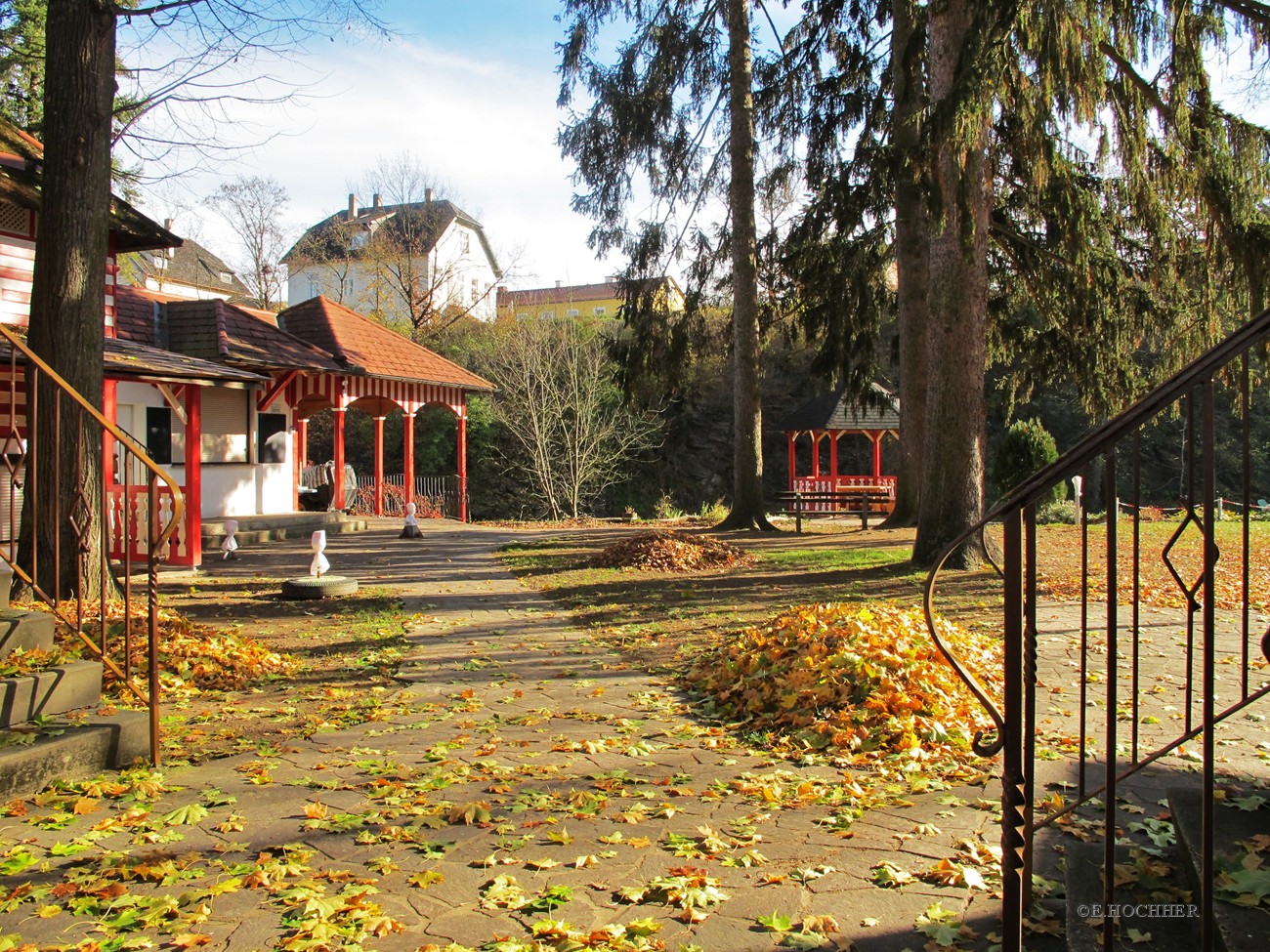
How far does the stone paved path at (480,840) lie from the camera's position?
3061mm

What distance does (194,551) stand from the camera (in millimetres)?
12789

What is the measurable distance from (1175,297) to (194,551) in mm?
14410

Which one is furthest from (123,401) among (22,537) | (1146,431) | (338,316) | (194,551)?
(1146,431)

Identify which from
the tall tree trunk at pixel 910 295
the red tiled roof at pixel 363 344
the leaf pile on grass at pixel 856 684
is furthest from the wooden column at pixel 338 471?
the leaf pile on grass at pixel 856 684

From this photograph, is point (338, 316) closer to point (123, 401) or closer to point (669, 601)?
point (123, 401)

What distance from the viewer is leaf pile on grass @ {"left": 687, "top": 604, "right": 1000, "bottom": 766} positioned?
5.01 metres

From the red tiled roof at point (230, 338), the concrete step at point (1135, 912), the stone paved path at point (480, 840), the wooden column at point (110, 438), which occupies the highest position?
the red tiled roof at point (230, 338)

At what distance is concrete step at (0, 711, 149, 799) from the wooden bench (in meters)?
14.8

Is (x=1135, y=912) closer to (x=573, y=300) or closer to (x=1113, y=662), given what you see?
(x=1113, y=662)

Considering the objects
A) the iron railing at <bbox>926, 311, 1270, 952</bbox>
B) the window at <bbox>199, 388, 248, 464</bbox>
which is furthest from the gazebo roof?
the iron railing at <bbox>926, 311, 1270, 952</bbox>

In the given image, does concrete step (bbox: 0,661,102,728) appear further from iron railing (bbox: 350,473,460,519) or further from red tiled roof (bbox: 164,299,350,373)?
iron railing (bbox: 350,473,460,519)

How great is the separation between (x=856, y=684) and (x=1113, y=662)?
2.76m

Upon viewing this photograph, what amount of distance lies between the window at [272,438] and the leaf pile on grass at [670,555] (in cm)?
898

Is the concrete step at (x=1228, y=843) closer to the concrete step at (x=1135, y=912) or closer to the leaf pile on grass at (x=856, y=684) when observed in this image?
the concrete step at (x=1135, y=912)
